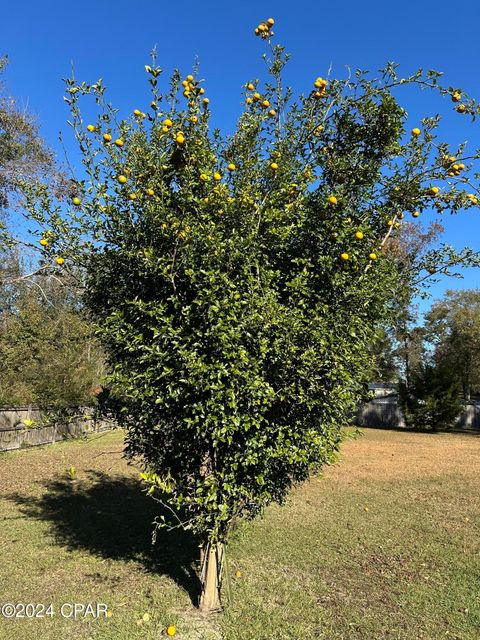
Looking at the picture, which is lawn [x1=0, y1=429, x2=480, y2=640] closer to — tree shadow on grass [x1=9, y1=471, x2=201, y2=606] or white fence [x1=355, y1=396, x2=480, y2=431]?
tree shadow on grass [x1=9, y1=471, x2=201, y2=606]

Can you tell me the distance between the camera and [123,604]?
4215mm

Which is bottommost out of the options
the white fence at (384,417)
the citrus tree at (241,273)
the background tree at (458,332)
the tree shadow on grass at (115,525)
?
the tree shadow on grass at (115,525)

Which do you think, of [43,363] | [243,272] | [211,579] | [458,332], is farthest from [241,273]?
[458,332]

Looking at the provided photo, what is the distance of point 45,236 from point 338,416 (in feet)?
8.73

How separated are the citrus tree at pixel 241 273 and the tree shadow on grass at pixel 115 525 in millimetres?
1383

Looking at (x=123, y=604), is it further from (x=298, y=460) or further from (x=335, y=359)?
(x=335, y=359)

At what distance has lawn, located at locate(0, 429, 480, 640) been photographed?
3883mm

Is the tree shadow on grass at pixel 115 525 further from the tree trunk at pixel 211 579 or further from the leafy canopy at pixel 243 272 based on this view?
the leafy canopy at pixel 243 272

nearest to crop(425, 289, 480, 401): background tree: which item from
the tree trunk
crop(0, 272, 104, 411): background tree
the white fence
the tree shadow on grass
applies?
the white fence

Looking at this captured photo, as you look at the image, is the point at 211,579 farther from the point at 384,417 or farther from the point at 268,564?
the point at 384,417

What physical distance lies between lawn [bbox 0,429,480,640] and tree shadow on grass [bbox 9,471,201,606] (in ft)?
0.08

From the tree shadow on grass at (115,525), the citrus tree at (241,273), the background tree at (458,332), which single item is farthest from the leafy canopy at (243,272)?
the background tree at (458,332)

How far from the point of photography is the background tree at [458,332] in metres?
26.2

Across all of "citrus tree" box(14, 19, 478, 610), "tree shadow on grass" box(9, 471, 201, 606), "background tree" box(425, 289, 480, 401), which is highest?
"background tree" box(425, 289, 480, 401)
